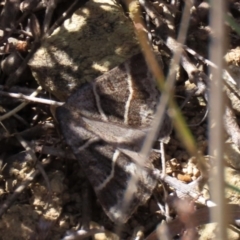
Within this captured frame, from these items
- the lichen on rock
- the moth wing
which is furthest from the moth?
the lichen on rock

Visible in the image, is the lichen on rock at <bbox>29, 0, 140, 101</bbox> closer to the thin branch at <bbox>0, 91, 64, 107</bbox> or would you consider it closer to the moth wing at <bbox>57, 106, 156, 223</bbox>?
the thin branch at <bbox>0, 91, 64, 107</bbox>

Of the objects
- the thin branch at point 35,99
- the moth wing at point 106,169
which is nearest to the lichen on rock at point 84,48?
the thin branch at point 35,99

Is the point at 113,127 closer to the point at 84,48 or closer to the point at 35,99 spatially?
the point at 35,99

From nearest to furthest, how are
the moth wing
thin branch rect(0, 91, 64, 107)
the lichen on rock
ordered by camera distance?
the moth wing → thin branch rect(0, 91, 64, 107) → the lichen on rock

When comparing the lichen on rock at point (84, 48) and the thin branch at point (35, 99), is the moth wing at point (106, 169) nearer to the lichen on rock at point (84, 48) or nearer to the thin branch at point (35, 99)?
the thin branch at point (35, 99)

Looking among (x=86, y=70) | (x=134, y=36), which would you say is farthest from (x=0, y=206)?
(x=134, y=36)

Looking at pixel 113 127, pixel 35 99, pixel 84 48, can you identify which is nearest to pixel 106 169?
pixel 113 127

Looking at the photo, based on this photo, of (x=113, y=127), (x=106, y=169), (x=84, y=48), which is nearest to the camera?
(x=106, y=169)

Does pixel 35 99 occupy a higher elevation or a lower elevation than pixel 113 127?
higher

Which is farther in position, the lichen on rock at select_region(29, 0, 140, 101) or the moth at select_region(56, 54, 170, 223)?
the lichen on rock at select_region(29, 0, 140, 101)
